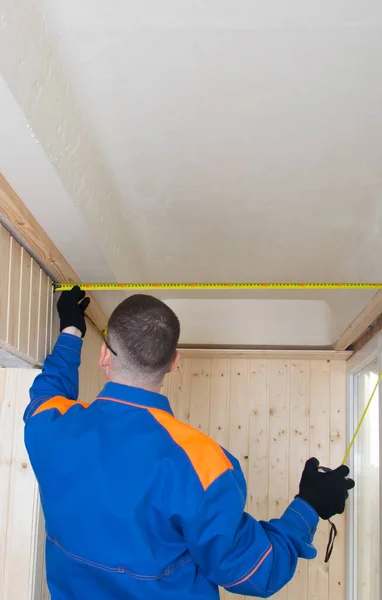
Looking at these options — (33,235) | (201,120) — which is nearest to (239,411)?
(33,235)

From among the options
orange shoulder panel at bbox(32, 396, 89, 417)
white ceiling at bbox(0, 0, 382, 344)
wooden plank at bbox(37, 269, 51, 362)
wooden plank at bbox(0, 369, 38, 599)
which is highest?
white ceiling at bbox(0, 0, 382, 344)

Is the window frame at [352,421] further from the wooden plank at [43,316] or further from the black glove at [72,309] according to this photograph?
the wooden plank at [43,316]

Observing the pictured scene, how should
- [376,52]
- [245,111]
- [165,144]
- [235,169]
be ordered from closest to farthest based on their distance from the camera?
1. [376,52]
2. [245,111]
3. [165,144]
4. [235,169]

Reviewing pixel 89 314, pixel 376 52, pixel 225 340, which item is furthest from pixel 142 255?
pixel 376 52

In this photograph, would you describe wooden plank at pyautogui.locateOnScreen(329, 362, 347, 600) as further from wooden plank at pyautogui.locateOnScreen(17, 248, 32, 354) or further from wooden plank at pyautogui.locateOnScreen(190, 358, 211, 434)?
wooden plank at pyautogui.locateOnScreen(17, 248, 32, 354)

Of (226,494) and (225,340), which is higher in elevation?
(225,340)

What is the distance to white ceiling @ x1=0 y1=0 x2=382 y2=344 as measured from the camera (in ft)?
4.22

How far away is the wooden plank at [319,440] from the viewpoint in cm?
363

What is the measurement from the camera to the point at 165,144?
5.94ft

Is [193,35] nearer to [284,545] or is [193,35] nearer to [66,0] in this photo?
[66,0]

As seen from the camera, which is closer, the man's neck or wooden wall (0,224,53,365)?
the man's neck

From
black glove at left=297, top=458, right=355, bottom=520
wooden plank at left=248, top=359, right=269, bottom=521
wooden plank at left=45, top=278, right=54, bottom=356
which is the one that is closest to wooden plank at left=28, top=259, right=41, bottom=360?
wooden plank at left=45, top=278, right=54, bottom=356

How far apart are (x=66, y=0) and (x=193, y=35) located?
276mm

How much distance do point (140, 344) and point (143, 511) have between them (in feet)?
1.33
